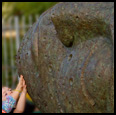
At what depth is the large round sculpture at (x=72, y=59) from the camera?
2773mm

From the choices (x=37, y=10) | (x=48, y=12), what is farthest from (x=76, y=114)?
(x=37, y=10)

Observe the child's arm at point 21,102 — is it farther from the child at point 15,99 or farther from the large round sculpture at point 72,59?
the large round sculpture at point 72,59

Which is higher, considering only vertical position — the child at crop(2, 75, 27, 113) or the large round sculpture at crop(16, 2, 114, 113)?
the large round sculpture at crop(16, 2, 114, 113)

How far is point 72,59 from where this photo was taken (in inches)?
119

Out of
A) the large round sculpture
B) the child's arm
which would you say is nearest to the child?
the child's arm

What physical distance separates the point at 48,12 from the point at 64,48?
0.43m

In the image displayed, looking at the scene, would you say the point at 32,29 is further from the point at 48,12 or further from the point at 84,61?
the point at 84,61

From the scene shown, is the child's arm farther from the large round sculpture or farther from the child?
the large round sculpture

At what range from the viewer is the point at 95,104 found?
9.41 ft

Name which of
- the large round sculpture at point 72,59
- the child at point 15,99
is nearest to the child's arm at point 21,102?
the child at point 15,99

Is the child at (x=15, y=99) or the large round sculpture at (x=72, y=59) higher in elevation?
the large round sculpture at (x=72, y=59)

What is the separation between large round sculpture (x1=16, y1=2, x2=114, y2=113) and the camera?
2.77 metres

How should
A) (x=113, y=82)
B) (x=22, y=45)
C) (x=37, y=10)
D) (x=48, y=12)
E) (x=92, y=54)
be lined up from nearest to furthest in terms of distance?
(x=113, y=82) → (x=92, y=54) → (x=48, y=12) → (x=22, y=45) → (x=37, y=10)

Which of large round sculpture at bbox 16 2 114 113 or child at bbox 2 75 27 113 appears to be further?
child at bbox 2 75 27 113
